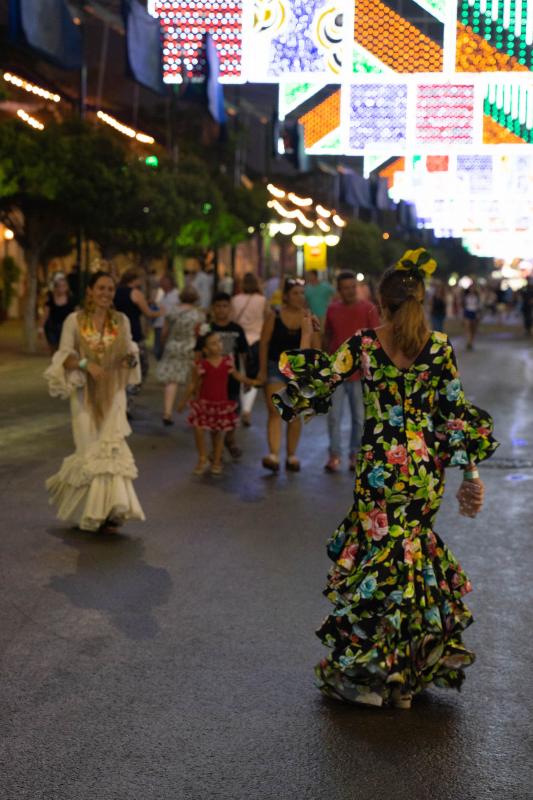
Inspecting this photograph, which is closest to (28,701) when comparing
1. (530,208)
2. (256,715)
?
(256,715)

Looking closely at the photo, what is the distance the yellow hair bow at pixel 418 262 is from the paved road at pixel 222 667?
1702mm

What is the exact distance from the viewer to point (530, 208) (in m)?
68.8

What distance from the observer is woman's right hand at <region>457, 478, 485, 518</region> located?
5438mm

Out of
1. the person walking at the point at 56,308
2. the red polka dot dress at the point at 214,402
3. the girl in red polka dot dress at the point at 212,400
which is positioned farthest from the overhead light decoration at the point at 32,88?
the red polka dot dress at the point at 214,402

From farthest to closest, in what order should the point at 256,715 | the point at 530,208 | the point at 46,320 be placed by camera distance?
the point at 530,208, the point at 46,320, the point at 256,715

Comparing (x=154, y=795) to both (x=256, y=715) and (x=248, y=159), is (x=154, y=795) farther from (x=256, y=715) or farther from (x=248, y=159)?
(x=248, y=159)

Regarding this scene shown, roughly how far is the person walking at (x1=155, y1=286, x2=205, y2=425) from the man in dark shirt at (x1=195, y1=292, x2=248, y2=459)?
2792mm

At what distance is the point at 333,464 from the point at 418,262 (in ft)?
22.0

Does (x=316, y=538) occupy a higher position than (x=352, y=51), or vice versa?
(x=352, y=51)

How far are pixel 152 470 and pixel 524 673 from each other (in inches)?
254

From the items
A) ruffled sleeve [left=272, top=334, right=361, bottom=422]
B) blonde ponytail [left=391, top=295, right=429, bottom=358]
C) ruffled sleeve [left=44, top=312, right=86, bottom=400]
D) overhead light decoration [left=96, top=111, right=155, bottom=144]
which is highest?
overhead light decoration [left=96, top=111, right=155, bottom=144]

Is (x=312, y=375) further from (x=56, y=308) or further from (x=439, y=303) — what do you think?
(x=439, y=303)

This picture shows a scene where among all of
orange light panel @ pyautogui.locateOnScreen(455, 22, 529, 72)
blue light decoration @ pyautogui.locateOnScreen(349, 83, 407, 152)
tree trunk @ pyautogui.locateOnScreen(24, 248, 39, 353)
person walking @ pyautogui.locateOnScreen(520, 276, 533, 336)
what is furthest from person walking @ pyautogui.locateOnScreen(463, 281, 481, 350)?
orange light panel @ pyautogui.locateOnScreen(455, 22, 529, 72)

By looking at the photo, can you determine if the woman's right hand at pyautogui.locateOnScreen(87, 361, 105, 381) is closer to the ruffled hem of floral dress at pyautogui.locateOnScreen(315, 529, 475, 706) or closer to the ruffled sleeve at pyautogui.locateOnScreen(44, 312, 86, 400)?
the ruffled sleeve at pyautogui.locateOnScreen(44, 312, 86, 400)
